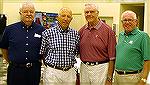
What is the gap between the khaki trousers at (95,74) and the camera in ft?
13.1

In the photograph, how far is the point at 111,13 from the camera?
14.7 m

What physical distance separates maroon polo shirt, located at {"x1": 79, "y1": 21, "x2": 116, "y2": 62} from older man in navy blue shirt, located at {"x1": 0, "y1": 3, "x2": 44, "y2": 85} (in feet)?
2.13

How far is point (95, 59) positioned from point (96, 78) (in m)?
0.26

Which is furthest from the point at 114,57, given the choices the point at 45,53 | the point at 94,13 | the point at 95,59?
the point at 45,53

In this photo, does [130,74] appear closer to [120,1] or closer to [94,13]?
[94,13]

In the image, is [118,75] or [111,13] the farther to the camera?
[111,13]

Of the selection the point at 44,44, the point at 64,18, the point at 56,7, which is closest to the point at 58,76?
the point at 44,44

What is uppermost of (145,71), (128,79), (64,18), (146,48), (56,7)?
(56,7)

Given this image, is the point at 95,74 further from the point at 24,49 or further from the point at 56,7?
the point at 56,7

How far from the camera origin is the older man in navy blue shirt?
4.10 metres

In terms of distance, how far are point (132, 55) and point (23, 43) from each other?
4.74 feet

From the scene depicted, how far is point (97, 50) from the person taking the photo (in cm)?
398

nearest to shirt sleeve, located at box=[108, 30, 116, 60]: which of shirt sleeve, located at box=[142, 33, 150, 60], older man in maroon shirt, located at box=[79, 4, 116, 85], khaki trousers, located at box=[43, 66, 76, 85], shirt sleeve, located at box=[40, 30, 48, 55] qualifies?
older man in maroon shirt, located at box=[79, 4, 116, 85]

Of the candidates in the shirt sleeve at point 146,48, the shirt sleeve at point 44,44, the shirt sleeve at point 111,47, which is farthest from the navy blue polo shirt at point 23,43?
the shirt sleeve at point 146,48
